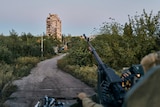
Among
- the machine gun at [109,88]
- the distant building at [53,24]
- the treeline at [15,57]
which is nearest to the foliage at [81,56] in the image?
the treeline at [15,57]

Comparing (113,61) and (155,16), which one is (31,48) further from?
(155,16)

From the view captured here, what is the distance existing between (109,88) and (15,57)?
37.6m

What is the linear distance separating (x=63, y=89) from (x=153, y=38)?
17.8 ft

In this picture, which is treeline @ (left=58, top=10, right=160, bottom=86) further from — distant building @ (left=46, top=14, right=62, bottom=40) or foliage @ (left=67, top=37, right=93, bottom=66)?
distant building @ (left=46, top=14, right=62, bottom=40)

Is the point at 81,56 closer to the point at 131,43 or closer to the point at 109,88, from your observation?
the point at 131,43

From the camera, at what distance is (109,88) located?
8.35 ft

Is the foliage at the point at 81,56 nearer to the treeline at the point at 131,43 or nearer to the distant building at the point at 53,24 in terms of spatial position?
the treeline at the point at 131,43

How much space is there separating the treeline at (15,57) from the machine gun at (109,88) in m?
10.6

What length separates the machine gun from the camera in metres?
2.40

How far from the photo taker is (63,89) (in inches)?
744

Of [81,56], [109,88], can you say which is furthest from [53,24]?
[109,88]

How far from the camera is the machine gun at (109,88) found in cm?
240

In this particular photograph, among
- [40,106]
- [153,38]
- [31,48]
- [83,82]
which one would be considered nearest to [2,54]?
[83,82]

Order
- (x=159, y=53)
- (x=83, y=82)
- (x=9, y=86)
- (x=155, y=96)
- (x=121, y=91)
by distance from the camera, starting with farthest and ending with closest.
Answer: (x=83, y=82) → (x=9, y=86) → (x=121, y=91) → (x=159, y=53) → (x=155, y=96)
